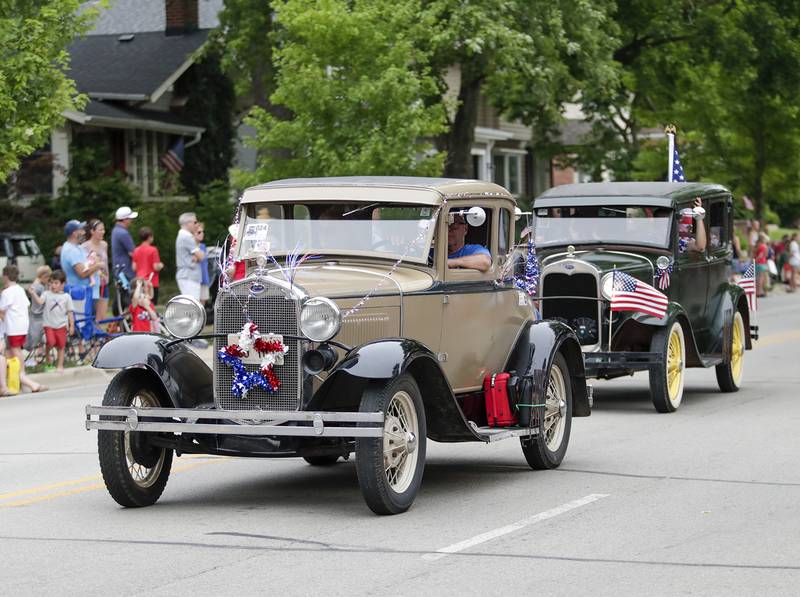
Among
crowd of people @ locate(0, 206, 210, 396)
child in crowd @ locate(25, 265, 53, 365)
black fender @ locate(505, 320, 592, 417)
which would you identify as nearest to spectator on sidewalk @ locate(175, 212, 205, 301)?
crowd of people @ locate(0, 206, 210, 396)

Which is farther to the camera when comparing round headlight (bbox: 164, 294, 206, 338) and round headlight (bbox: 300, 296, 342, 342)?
round headlight (bbox: 164, 294, 206, 338)

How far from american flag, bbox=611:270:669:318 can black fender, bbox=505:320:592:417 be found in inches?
126

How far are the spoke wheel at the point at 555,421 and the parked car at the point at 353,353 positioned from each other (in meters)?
0.01

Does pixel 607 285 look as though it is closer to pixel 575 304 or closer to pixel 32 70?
pixel 575 304

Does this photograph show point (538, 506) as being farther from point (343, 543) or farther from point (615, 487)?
point (343, 543)

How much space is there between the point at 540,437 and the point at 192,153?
32.4 metres

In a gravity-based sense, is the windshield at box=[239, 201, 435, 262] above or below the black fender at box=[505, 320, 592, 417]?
above

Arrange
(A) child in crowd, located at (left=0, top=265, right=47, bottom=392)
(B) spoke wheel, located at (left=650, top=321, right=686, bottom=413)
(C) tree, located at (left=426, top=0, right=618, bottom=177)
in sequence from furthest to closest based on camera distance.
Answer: (C) tree, located at (left=426, top=0, right=618, bottom=177) → (A) child in crowd, located at (left=0, top=265, right=47, bottom=392) → (B) spoke wheel, located at (left=650, top=321, right=686, bottom=413)

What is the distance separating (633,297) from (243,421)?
6.37m

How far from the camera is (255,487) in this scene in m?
9.98

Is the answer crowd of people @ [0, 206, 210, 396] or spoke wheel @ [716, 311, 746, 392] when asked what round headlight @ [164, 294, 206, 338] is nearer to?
crowd of people @ [0, 206, 210, 396]

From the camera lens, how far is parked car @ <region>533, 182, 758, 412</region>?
47.0ft

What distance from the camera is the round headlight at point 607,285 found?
1425cm

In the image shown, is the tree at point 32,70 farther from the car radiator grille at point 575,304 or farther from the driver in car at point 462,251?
the driver in car at point 462,251
